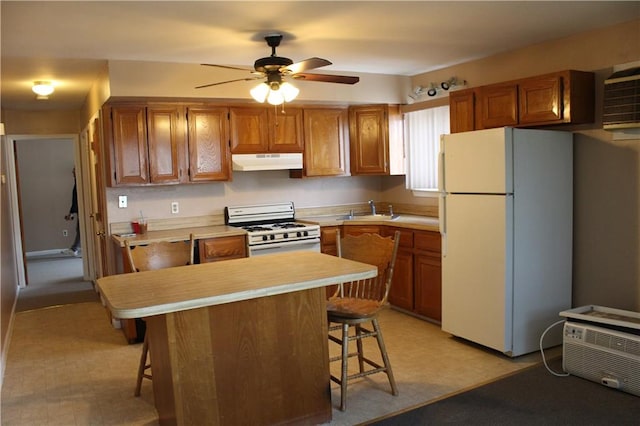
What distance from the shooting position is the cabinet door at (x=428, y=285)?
177 inches

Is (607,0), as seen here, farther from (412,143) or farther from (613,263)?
(412,143)

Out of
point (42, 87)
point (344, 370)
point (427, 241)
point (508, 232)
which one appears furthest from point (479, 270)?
point (42, 87)

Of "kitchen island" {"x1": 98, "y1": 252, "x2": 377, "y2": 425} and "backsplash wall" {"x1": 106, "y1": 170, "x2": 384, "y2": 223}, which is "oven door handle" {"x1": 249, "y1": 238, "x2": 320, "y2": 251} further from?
"kitchen island" {"x1": 98, "y1": 252, "x2": 377, "y2": 425}

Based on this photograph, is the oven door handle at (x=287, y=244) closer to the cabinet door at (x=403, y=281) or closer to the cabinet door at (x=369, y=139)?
the cabinet door at (x=403, y=281)

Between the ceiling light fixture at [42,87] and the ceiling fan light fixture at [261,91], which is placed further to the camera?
the ceiling light fixture at [42,87]

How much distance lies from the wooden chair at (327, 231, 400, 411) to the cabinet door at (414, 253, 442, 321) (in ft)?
3.31

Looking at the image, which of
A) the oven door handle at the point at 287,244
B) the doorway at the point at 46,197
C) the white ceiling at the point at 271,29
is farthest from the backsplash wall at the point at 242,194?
the doorway at the point at 46,197

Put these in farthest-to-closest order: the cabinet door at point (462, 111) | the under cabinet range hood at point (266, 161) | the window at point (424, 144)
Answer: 1. the window at point (424, 144)
2. the under cabinet range hood at point (266, 161)
3. the cabinet door at point (462, 111)

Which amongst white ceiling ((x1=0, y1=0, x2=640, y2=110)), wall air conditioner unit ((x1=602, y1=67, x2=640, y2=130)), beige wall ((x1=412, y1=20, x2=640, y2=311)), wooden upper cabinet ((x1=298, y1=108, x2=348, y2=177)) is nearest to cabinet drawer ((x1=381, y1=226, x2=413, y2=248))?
wooden upper cabinet ((x1=298, y1=108, x2=348, y2=177))

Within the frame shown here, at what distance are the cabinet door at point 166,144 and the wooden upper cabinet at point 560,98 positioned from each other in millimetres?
2931

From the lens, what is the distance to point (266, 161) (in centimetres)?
497

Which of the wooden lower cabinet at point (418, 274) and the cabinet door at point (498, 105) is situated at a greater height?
the cabinet door at point (498, 105)

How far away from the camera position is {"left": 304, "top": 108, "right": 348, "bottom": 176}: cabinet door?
17.3ft

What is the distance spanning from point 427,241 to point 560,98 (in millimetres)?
1571
